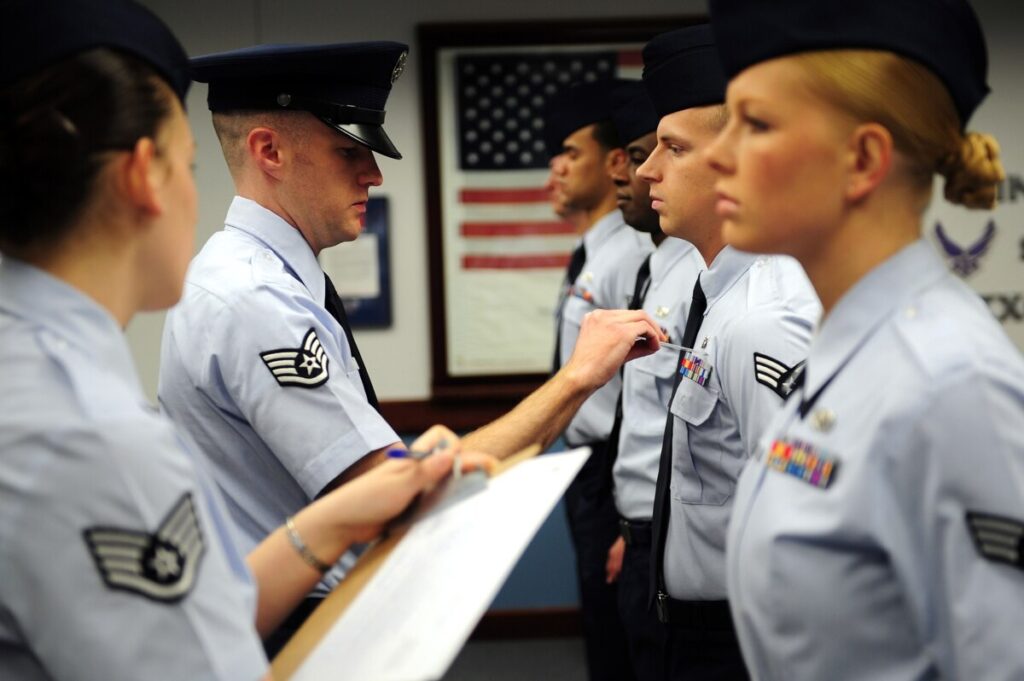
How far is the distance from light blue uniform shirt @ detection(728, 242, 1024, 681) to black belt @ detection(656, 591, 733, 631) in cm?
83

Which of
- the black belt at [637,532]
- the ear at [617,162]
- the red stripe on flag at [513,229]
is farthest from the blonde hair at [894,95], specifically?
the red stripe on flag at [513,229]

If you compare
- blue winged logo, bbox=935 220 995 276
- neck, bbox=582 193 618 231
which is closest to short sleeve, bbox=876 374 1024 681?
neck, bbox=582 193 618 231

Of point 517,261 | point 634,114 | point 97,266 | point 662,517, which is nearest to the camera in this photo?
point 97,266

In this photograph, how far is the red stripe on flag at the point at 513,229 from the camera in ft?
14.3

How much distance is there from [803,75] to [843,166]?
10 cm

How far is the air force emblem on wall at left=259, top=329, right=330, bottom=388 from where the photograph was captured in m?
1.62

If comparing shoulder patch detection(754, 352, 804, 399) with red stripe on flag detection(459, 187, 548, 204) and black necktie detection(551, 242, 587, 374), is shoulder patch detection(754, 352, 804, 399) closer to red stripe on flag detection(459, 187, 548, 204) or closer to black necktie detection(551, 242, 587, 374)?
black necktie detection(551, 242, 587, 374)

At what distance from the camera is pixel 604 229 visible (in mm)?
3918

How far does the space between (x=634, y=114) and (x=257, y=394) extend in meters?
1.98

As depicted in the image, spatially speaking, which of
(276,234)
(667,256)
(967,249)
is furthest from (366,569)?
(967,249)

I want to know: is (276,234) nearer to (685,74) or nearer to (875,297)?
(685,74)

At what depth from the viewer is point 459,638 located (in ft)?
3.06

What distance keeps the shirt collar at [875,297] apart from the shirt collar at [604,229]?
110 inches

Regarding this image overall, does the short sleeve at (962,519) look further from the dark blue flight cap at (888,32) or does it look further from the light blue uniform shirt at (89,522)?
the light blue uniform shirt at (89,522)
